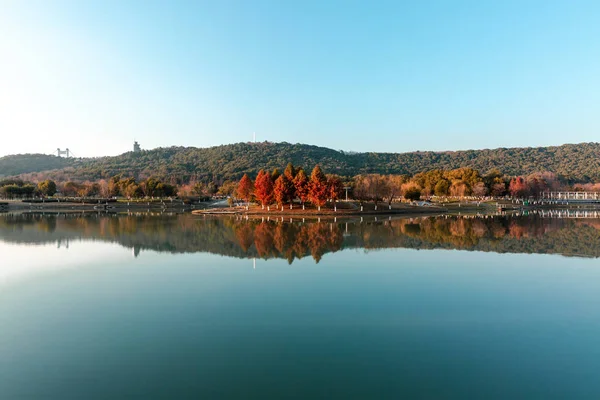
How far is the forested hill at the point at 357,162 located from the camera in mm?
153375

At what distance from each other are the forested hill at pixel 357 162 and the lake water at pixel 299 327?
128 metres

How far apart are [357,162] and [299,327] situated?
17446 centimetres

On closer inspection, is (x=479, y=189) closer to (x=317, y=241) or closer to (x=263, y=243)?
(x=317, y=241)

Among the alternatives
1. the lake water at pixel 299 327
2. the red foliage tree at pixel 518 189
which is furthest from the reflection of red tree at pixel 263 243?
the red foliage tree at pixel 518 189

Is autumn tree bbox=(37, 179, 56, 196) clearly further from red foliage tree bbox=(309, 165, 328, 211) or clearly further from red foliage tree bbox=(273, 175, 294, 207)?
red foliage tree bbox=(309, 165, 328, 211)

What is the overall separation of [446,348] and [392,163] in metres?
175

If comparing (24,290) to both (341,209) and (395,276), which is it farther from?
(341,209)

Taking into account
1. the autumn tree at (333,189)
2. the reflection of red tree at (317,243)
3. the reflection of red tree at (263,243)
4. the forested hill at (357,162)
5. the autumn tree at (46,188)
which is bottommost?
the reflection of red tree at (317,243)

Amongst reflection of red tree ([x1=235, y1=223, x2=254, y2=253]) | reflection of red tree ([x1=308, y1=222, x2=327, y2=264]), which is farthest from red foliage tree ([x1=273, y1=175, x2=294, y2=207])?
reflection of red tree ([x1=235, y1=223, x2=254, y2=253])

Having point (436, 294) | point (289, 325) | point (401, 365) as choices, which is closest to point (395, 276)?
point (436, 294)

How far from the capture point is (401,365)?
26.4 ft

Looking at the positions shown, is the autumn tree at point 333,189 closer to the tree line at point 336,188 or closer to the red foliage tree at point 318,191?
the tree line at point 336,188

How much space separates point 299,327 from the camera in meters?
10.2

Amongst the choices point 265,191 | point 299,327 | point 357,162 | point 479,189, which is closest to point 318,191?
point 265,191
